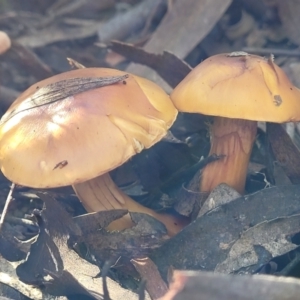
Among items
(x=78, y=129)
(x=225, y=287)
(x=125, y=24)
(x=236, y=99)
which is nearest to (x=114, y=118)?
(x=78, y=129)

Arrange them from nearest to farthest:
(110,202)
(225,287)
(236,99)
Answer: (225,287), (236,99), (110,202)

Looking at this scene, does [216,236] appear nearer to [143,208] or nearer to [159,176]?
[143,208]

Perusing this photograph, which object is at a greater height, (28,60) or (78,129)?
(78,129)

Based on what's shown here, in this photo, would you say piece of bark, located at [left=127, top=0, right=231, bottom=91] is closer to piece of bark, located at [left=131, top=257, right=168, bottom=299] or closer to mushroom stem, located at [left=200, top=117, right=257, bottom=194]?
mushroom stem, located at [left=200, top=117, right=257, bottom=194]

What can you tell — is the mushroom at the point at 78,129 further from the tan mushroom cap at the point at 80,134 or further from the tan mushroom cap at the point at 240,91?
the tan mushroom cap at the point at 240,91

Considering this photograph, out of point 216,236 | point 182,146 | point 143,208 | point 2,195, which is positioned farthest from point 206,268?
point 2,195

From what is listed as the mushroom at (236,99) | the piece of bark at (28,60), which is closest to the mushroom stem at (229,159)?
the mushroom at (236,99)

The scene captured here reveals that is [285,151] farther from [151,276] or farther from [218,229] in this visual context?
[151,276]
